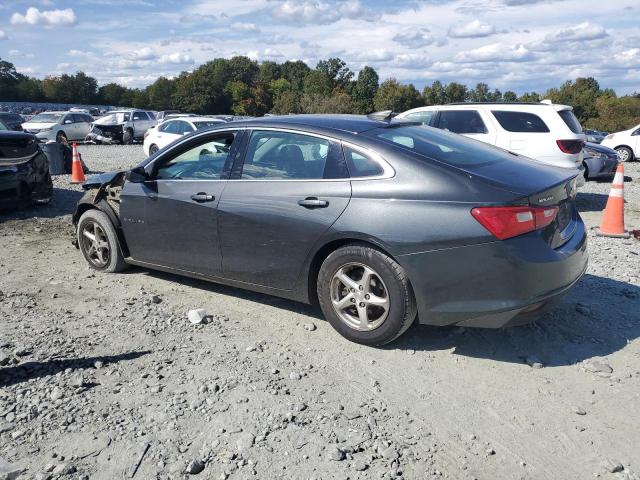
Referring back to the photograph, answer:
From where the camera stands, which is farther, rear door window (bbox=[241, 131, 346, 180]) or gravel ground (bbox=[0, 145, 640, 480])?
rear door window (bbox=[241, 131, 346, 180])

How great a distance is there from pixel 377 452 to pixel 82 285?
374 centimetres

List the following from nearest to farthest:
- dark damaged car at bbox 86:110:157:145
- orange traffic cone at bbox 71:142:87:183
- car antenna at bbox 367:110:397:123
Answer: car antenna at bbox 367:110:397:123, orange traffic cone at bbox 71:142:87:183, dark damaged car at bbox 86:110:157:145

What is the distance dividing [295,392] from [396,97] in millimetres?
76356

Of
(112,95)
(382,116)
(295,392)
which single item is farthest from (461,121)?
(112,95)

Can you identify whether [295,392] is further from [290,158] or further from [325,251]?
[290,158]

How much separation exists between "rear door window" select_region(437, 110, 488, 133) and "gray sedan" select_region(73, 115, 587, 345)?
18.8 feet

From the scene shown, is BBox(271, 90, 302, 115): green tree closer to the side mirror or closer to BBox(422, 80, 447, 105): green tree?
BBox(422, 80, 447, 105): green tree

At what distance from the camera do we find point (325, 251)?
429 centimetres

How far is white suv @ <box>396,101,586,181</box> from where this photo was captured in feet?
32.1

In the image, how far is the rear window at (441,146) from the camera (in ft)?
13.7

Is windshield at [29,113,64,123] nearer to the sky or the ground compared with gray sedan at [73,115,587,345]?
nearer to the sky

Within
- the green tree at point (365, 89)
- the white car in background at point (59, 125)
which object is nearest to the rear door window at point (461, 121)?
the white car in background at point (59, 125)

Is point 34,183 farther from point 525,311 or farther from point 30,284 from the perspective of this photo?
point 525,311

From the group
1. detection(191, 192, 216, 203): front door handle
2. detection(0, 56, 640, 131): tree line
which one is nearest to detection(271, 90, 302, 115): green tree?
detection(0, 56, 640, 131): tree line
